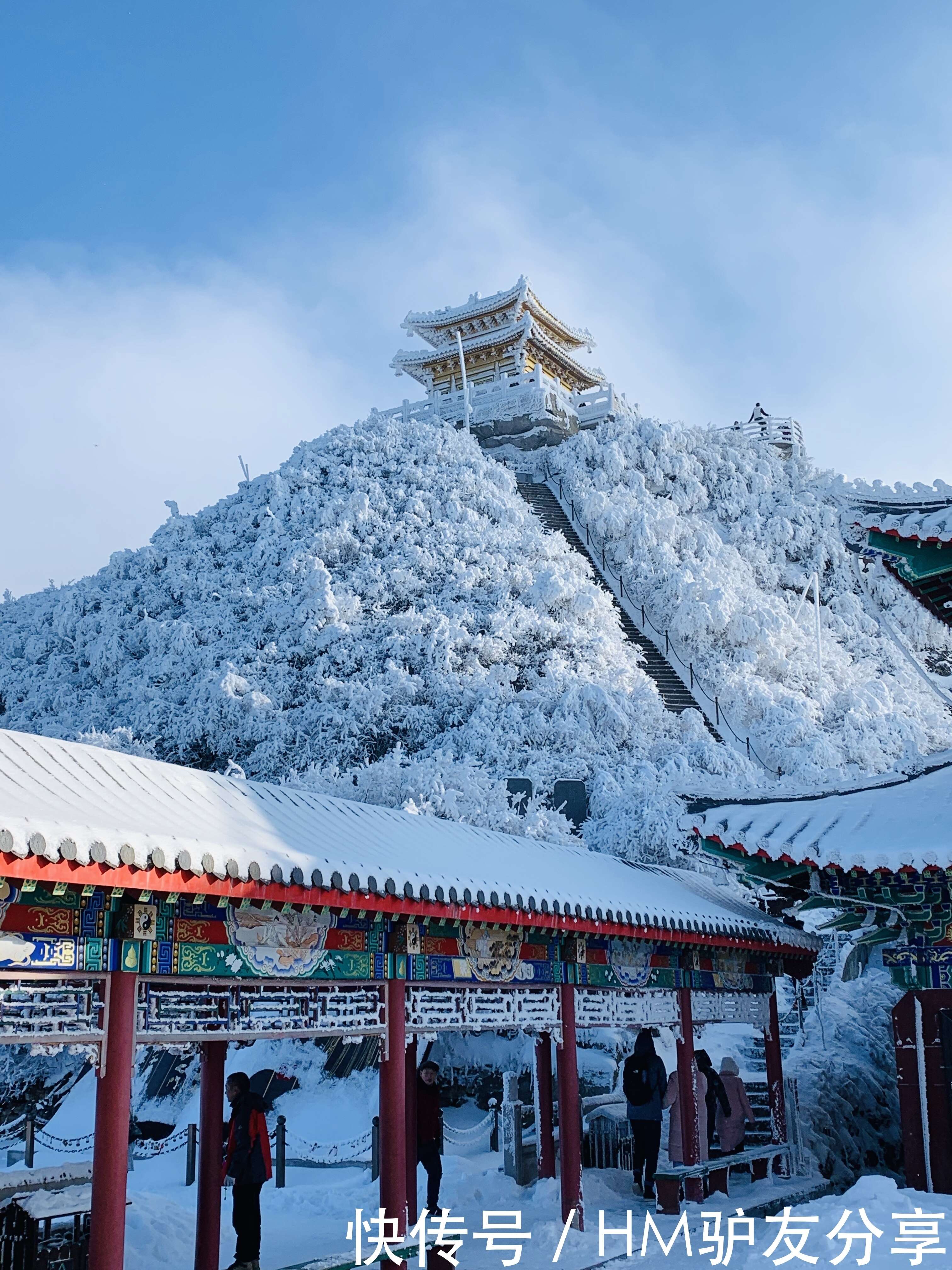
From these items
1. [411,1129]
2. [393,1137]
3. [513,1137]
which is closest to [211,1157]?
[393,1137]

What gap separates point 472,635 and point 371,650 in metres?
3.15

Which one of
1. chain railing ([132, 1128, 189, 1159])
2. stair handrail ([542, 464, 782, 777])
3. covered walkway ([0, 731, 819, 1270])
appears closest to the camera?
covered walkway ([0, 731, 819, 1270])

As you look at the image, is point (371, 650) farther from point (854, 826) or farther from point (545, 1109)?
point (854, 826)

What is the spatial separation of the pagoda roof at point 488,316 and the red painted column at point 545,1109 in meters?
44.4

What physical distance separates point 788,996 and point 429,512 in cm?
2571

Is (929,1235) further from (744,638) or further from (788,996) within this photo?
A: (744,638)

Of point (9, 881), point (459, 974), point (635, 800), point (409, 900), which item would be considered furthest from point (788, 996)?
point (9, 881)

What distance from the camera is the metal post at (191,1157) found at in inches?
516

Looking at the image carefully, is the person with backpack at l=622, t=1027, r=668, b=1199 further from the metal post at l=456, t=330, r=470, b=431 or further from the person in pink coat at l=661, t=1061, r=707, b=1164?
the metal post at l=456, t=330, r=470, b=431

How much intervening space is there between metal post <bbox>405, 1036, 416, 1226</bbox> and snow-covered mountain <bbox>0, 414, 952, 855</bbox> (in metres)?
12.2

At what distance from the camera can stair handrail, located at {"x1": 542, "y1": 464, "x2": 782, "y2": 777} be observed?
1254 inches

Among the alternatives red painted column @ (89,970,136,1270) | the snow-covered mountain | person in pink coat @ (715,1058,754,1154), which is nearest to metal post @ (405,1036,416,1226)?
person in pink coat @ (715,1058,754,1154)

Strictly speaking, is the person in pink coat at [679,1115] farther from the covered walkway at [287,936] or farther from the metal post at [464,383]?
the metal post at [464,383]

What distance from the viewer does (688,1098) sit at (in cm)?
1124
